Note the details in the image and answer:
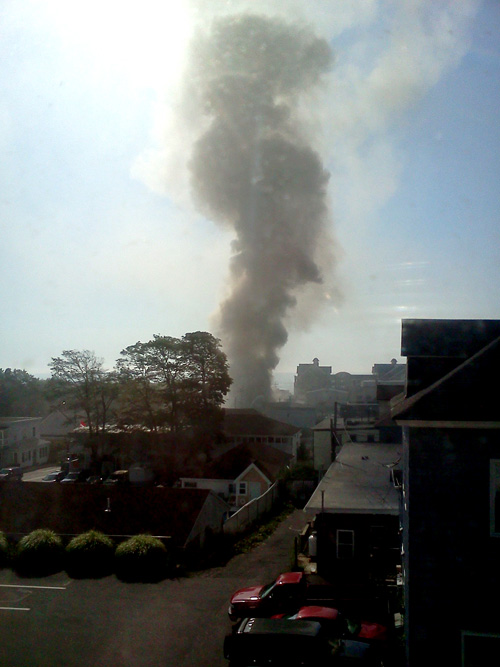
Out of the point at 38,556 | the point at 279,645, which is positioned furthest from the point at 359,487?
the point at 279,645

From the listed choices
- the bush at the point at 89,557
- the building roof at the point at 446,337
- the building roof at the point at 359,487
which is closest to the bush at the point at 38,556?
the bush at the point at 89,557

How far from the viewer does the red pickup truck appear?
9406mm

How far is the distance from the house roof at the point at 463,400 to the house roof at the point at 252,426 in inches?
1017

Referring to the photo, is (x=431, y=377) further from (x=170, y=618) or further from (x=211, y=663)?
(x=170, y=618)

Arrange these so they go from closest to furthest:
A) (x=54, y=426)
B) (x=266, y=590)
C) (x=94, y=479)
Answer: (x=266, y=590) → (x=94, y=479) → (x=54, y=426)

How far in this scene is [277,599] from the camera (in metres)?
9.68

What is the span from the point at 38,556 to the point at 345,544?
627cm

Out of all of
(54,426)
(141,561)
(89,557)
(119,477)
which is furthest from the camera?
(54,426)

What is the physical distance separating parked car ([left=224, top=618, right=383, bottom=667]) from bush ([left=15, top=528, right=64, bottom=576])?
633 cm

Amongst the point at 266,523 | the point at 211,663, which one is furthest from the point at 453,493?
the point at 266,523

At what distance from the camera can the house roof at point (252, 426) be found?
3120cm

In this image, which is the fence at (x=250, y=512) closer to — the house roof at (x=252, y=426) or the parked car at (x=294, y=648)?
the house roof at (x=252, y=426)

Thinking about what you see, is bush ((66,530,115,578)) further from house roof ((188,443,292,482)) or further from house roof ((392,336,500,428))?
house roof ((188,443,292,482))

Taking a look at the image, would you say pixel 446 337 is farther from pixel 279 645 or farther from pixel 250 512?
pixel 250 512
